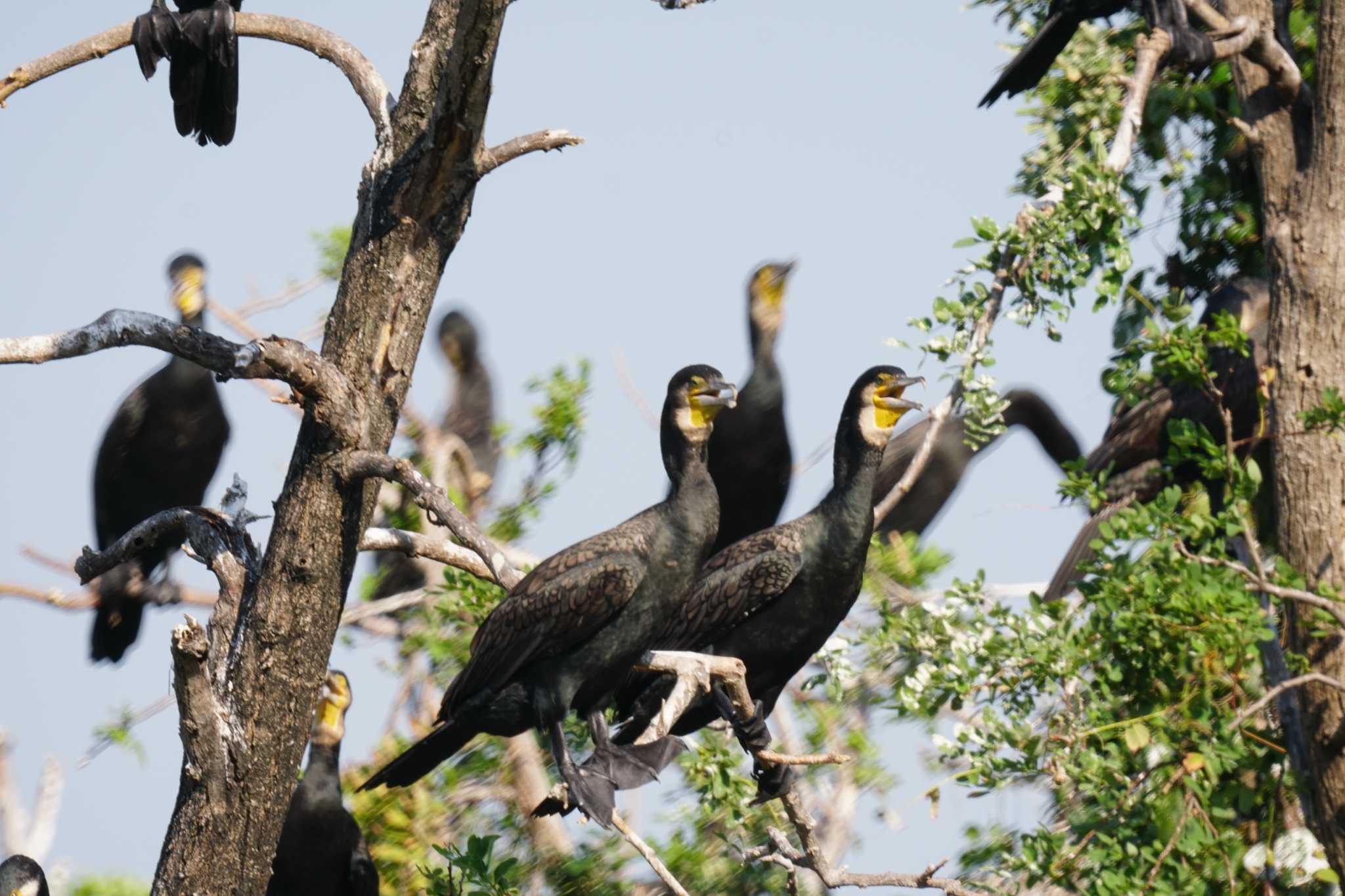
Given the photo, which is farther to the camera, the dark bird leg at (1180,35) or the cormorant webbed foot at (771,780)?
the dark bird leg at (1180,35)

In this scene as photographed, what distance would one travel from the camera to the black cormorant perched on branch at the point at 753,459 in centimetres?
616

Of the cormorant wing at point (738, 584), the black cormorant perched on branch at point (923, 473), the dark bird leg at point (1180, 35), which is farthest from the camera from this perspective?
the black cormorant perched on branch at point (923, 473)

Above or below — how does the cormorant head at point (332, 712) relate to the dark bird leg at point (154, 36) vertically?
below

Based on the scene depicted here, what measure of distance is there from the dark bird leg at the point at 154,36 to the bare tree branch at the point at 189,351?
44.0 inches

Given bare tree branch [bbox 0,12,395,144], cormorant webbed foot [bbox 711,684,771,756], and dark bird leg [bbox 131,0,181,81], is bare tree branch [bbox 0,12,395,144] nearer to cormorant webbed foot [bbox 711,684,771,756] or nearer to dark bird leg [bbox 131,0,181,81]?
dark bird leg [bbox 131,0,181,81]

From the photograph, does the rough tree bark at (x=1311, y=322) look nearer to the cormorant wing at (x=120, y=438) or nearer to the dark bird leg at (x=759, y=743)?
the dark bird leg at (x=759, y=743)

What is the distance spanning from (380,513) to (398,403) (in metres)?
2.16

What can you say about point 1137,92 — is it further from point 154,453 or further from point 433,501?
point 154,453

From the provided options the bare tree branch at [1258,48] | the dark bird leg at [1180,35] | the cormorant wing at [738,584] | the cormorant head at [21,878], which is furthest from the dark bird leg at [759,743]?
the cormorant head at [21,878]

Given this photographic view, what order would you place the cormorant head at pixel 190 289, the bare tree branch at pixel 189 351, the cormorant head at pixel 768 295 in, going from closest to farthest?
1. the bare tree branch at pixel 189 351
2. the cormorant head at pixel 768 295
3. the cormorant head at pixel 190 289

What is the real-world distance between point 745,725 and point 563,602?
61 centimetres

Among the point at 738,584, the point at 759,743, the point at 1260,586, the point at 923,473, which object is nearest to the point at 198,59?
the point at 738,584

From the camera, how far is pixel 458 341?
9.72m

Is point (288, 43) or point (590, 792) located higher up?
point (288, 43)
